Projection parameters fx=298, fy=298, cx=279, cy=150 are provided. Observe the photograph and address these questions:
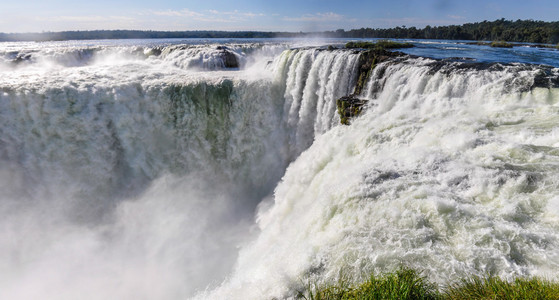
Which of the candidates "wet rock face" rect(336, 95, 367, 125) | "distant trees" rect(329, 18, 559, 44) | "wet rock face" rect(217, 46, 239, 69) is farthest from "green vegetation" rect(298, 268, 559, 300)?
"distant trees" rect(329, 18, 559, 44)

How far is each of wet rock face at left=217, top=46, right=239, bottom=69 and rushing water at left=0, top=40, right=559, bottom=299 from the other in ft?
15.8

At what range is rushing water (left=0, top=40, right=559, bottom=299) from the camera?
13.6 ft

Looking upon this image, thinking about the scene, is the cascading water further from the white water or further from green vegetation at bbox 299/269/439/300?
the white water

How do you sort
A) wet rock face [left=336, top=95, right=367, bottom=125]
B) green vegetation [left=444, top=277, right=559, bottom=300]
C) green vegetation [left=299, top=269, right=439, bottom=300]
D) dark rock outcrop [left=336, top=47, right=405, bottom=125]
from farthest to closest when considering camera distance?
dark rock outcrop [left=336, top=47, right=405, bottom=125] < wet rock face [left=336, top=95, right=367, bottom=125] < green vegetation [left=299, top=269, right=439, bottom=300] < green vegetation [left=444, top=277, right=559, bottom=300]

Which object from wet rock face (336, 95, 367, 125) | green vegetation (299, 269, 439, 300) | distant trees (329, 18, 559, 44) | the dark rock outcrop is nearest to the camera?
green vegetation (299, 269, 439, 300)

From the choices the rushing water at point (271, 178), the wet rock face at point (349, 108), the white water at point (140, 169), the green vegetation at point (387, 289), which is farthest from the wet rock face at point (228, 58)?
the green vegetation at point (387, 289)

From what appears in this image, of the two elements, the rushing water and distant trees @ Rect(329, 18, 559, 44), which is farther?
distant trees @ Rect(329, 18, 559, 44)

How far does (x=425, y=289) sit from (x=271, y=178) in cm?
982

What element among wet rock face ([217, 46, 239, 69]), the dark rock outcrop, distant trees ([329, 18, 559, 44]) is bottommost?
the dark rock outcrop

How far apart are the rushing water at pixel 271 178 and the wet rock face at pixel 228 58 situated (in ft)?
15.8

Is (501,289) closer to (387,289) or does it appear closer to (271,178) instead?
(387,289)

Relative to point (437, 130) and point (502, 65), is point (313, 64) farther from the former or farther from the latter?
point (437, 130)

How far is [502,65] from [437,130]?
4301 millimetres

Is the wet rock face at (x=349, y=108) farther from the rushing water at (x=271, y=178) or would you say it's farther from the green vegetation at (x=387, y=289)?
the green vegetation at (x=387, y=289)
